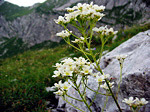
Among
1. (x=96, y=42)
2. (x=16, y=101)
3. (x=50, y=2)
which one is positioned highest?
(x=50, y=2)

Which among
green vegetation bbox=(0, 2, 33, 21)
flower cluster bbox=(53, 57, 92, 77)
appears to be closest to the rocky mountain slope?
green vegetation bbox=(0, 2, 33, 21)

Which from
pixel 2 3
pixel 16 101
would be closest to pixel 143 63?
pixel 16 101

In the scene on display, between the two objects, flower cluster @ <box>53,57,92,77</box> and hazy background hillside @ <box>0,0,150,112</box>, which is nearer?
flower cluster @ <box>53,57,92,77</box>

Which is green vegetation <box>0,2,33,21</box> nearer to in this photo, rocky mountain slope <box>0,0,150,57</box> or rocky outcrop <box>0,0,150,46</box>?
rocky mountain slope <box>0,0,150,57</box>

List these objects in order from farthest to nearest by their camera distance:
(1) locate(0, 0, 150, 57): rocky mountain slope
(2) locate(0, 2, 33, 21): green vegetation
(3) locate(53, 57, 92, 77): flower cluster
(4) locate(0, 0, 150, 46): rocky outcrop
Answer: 1. (2) locate(0, 2, 33, 21): green vegetation
2. (1) locate(0, 0, 150, 57): rocky mountain slope
3. (4) locate(0, 0, 150, 46): rocky outcrop
4. (3) locate(53, 57, 92, 77): flower cluster

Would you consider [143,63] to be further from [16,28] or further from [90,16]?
[16,28]

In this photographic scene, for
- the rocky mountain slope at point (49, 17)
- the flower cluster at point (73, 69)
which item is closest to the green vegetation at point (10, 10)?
the rocky mountain slope at point (49, 17)

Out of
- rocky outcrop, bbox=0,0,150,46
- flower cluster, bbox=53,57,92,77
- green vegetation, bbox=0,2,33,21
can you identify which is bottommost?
flower cluster, bbox=53,57,92,77

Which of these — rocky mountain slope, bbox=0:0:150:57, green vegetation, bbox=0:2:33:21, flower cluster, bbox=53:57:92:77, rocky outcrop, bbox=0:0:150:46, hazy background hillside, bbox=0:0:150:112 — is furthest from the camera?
green vegetation, bbox=0:2:33:21
